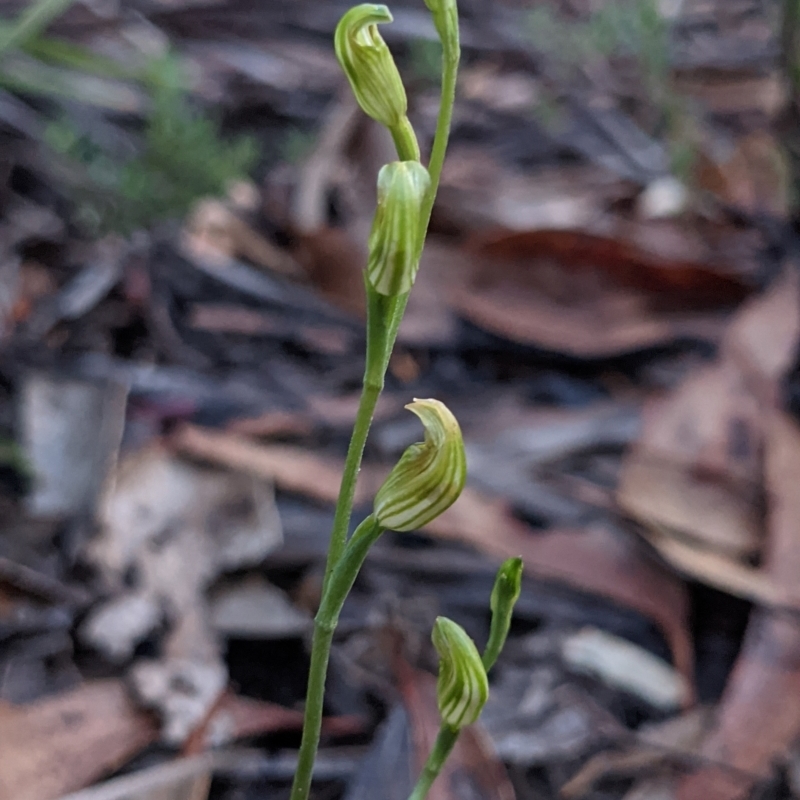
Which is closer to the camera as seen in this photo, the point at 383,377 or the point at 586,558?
the point at 383,377

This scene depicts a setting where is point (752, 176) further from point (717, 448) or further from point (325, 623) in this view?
point (325, 623)

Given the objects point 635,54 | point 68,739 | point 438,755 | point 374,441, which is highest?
point 635,54

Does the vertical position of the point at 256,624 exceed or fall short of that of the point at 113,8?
it falls short

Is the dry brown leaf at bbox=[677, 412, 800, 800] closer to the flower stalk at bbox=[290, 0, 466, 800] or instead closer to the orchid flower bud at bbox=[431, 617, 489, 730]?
the orchid flower bud at bbox=[431, 617, 489, 730]

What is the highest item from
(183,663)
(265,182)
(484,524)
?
(265,182)

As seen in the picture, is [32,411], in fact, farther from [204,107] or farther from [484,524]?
[204,107]

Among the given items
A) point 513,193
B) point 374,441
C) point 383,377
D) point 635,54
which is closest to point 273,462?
point 374,441

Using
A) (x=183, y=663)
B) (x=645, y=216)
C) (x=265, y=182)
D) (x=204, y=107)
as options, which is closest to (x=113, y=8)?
(x=204, y=107)
